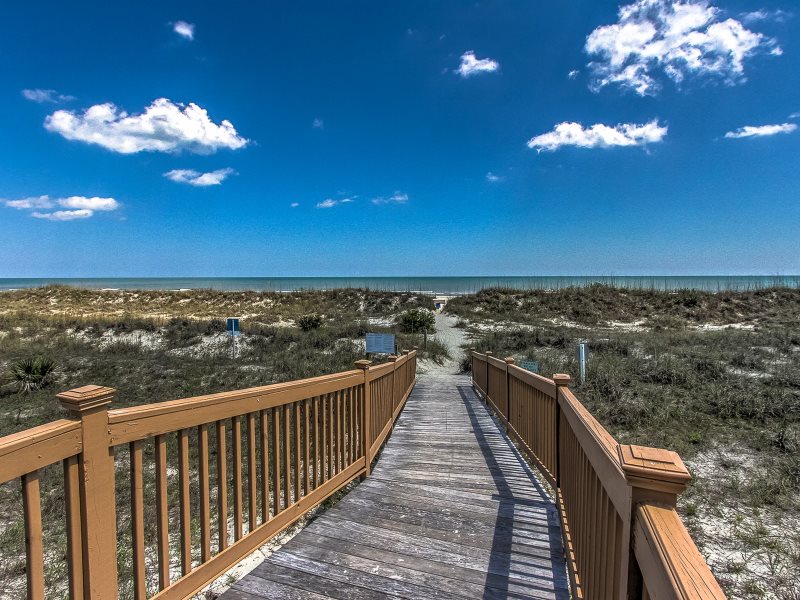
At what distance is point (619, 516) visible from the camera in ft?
4.46

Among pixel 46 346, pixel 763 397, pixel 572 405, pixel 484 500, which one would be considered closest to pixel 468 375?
pixel 763 397

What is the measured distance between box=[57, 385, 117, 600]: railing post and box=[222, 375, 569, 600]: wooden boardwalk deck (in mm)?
893

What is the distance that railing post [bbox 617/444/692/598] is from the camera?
1.10 m

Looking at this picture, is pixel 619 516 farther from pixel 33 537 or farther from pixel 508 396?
pixel 508 396

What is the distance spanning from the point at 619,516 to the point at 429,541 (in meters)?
1.94

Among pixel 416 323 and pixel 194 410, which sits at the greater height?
pixel 194 410

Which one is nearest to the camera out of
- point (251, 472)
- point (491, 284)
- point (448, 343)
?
point (251, 472)

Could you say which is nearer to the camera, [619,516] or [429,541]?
[619,516]

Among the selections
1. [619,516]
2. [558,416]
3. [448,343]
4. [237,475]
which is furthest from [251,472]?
[448,343]

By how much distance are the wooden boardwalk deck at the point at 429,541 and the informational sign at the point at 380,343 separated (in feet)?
15.2

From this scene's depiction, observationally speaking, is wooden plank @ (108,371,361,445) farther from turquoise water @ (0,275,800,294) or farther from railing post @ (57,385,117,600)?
turquoise water @ (0,275,800,294)

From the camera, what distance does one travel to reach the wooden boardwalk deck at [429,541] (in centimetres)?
241

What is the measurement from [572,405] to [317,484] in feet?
7.24

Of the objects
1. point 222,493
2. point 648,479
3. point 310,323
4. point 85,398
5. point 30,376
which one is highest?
point 85,398
